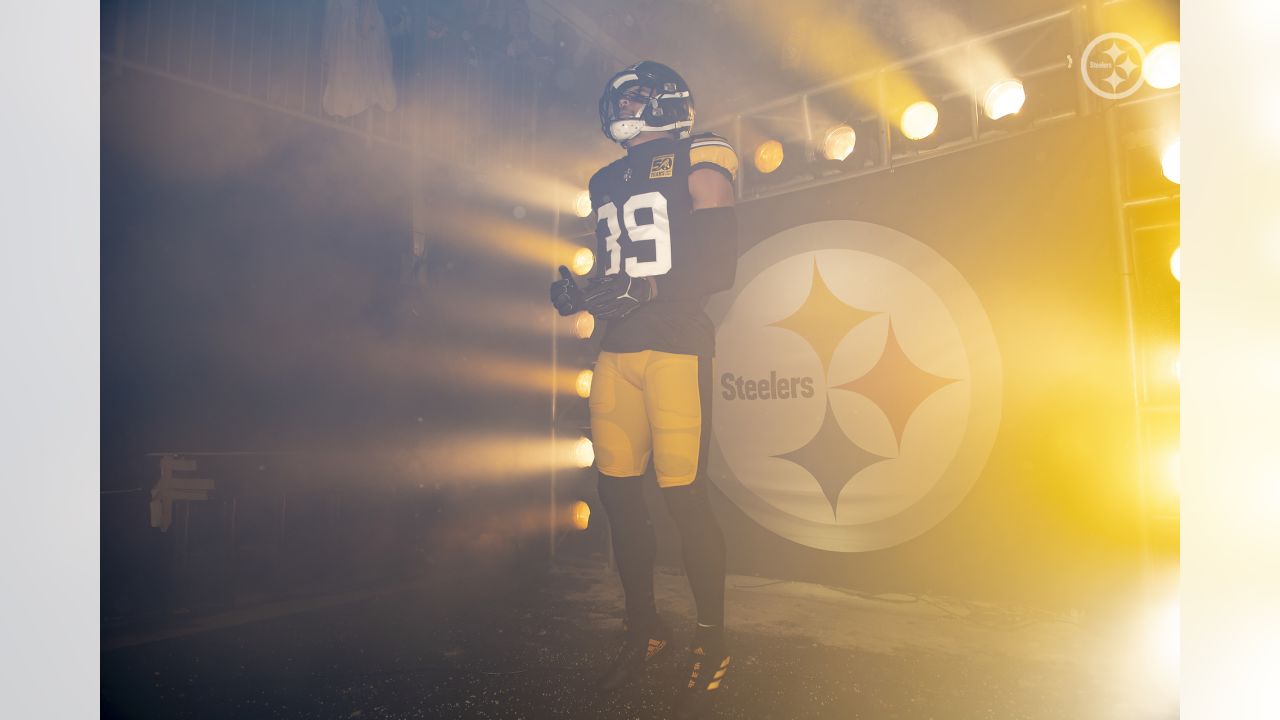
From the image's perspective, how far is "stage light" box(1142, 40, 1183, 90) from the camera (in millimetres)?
1646

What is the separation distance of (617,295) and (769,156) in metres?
0.90

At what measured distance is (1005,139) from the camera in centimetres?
196

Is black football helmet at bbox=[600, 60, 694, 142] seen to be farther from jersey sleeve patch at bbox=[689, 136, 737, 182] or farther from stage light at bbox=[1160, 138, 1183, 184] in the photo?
stage light at bbox=[1160, 138, 1183, 184]

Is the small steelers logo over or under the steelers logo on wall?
over

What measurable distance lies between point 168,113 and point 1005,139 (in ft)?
8.72

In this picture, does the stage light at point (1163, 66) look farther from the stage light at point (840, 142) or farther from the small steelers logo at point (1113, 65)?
the stage light at point (840, 142)

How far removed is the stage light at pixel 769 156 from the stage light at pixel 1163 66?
3.28 feet

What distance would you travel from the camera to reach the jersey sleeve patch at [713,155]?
1.79m

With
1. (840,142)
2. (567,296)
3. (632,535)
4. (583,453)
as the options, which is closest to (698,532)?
(632,535)

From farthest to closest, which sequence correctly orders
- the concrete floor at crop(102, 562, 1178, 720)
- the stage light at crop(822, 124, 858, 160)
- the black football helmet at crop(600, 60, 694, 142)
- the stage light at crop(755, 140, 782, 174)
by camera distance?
the stage light at crop(755, 140, 782, 174), the stage light at crop(822, 124, 858, 160), the black football helmet at crop(600, 60, 694, 142), the concrete floor at crop(102, 562, 1178, 720)

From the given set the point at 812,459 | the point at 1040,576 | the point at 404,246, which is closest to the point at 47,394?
the point at 404,246

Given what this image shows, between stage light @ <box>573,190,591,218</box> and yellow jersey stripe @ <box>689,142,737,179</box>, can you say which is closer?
yellow jersey stripe @ <box>689,142,737,179</box>

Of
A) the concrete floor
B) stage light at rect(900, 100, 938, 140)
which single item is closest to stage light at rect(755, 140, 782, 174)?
stage light at rect(900, 100, 938, 140)

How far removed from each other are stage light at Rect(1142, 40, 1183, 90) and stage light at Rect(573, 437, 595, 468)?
6.54 feet
